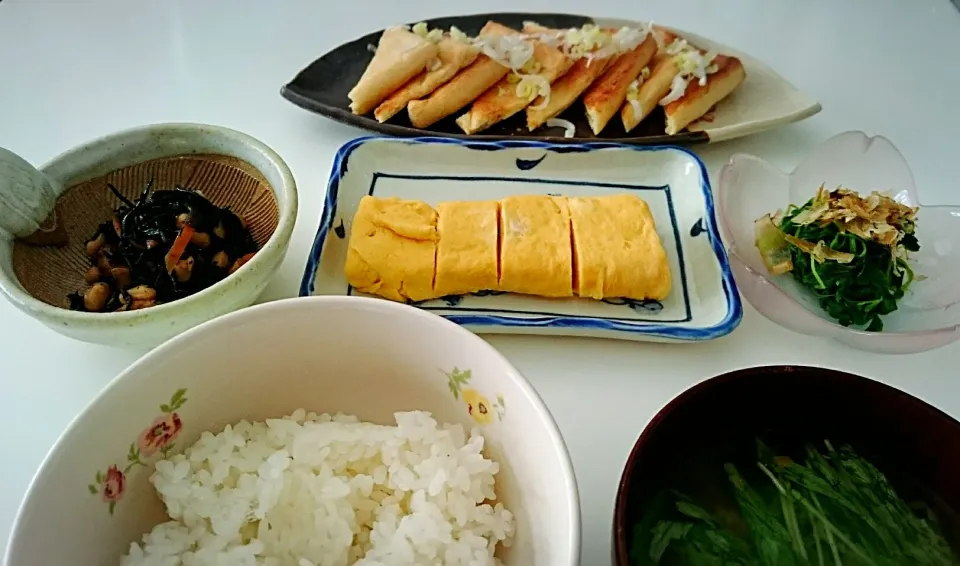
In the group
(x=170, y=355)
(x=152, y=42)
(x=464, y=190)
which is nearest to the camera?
(x=170, y=355)

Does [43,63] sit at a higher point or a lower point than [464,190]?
higher

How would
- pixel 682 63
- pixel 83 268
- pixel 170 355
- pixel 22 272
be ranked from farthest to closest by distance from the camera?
pixel 682 63 → pixel 83 268 → pixel 22 272 → pixel 170 355

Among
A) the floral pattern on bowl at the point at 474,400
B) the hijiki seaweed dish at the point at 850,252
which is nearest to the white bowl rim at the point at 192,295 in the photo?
the floral pattern on bowl at the point at 474,400

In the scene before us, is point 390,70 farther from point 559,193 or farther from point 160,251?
point 160,251

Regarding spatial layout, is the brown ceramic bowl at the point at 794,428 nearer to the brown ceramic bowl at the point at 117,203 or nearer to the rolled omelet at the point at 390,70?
the brown ceramic bowl at the point at 117,203

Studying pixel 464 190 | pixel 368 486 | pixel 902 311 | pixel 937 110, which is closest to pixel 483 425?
pixel 368 486

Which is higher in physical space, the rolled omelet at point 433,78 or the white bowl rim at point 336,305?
the rolled omelet at point 433,78

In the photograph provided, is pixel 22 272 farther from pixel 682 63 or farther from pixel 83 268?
pixel 682 63
